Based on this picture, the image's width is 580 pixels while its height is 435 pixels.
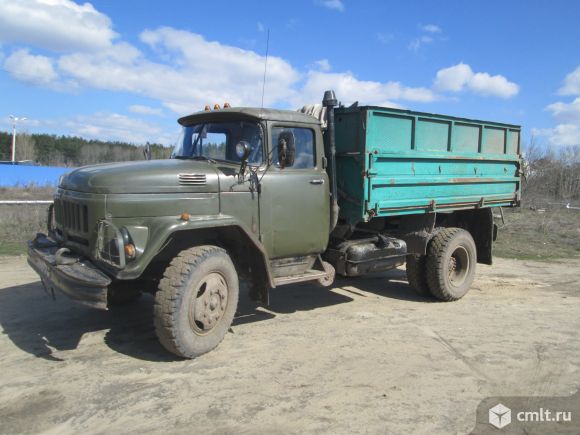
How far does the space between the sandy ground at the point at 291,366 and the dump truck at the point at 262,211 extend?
1.45 feet

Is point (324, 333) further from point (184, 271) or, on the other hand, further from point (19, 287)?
point (19, 287)

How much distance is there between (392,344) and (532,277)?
4881 mm

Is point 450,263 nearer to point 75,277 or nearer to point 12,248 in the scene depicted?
point 75,277

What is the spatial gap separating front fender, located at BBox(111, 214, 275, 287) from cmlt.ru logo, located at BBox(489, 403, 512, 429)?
253 cm

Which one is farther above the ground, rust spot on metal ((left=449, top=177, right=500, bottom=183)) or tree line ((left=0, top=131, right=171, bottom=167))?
tree line ((left=0, top=131, right=171, bottom=167))

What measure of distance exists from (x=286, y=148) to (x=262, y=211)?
2.24 feet

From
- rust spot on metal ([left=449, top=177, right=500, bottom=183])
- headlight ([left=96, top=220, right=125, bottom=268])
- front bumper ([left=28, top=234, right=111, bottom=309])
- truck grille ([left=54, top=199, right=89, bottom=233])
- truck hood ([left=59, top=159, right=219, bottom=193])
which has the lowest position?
front bumper ([left=28, top=234, right=111, bottom=309])

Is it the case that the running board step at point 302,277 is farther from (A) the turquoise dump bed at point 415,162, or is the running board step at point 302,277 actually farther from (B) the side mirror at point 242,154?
(B) the side mirror at point 242,154

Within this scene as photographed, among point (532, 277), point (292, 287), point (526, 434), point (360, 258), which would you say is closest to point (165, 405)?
point (526, 434)

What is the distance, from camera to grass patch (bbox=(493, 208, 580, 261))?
1149cm

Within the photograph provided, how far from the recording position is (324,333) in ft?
17.5

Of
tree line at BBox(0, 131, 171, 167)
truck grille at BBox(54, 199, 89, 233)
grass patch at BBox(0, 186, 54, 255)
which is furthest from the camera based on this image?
tree line at BBox(0, 131, 171, 167)

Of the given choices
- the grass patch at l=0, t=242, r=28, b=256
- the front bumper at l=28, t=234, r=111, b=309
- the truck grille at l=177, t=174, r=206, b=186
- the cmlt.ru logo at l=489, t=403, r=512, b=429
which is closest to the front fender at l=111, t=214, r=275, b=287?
the front bumper at l=28, t=234, r=111, b=309

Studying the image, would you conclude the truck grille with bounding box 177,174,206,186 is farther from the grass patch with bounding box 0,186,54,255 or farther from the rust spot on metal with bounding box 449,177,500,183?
the grass patch with bounding box 0,186,54,255
